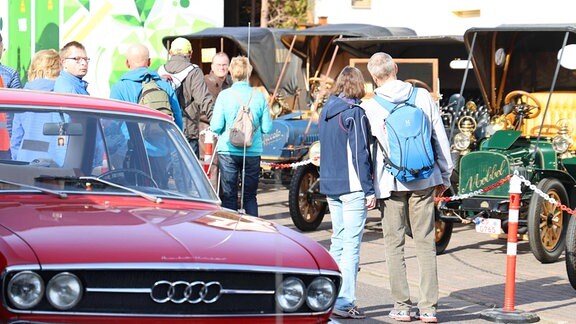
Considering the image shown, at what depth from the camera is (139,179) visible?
6332 millimetres

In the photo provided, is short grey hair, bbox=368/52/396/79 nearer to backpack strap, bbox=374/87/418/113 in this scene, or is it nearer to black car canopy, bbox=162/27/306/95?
backpack strap, bbox=374/87/418/113

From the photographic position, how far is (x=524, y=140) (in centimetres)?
1291

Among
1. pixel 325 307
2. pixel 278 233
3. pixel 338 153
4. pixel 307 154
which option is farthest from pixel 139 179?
pixel 307 154

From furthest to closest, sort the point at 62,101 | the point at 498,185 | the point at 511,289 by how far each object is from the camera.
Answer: the point at 498,185 → the point at 511,289 → the point at 62,101

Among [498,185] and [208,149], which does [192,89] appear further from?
[498,185]

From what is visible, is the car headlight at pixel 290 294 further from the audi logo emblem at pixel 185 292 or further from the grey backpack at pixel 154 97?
the grey backpack at pixel 154 97

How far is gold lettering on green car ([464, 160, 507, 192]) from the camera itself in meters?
12.0

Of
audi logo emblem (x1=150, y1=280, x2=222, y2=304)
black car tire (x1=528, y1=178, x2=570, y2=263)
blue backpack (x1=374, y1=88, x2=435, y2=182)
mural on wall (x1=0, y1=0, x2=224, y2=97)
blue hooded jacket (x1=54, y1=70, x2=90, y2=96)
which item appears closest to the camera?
audi logo emblem (x1=150, y1=280, x2=222, y2=304)

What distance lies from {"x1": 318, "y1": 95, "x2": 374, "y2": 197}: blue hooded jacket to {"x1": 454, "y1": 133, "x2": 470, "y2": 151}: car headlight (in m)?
4.50

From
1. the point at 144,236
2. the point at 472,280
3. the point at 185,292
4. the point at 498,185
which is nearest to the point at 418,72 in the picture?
the point at 498,185

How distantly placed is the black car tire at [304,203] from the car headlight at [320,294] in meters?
7.90

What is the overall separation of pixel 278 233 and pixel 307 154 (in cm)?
871

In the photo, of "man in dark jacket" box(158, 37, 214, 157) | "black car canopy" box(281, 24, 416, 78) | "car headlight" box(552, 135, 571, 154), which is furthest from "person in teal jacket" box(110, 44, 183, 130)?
"black car canopy" box(281, 24, 416, 78)

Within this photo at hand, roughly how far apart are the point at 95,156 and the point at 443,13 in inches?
652
